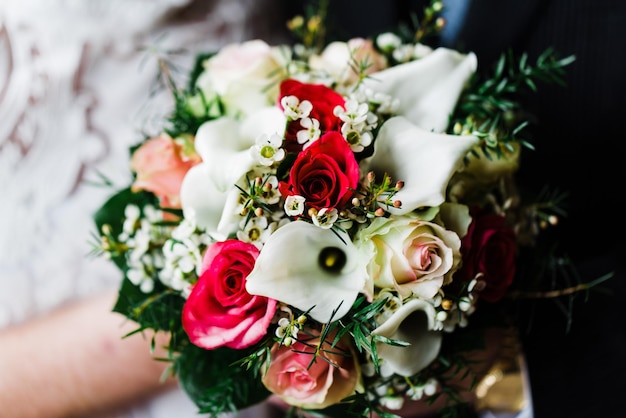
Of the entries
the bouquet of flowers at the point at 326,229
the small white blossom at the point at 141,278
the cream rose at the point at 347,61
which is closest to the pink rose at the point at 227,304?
the bouquet of flowers at the point at 326,229

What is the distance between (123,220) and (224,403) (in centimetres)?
22

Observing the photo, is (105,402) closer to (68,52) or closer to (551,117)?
(68,52)

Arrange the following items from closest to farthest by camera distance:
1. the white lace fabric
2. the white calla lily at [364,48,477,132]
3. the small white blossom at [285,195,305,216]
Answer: the small white blossom at [285,195,305,216] → the white calla lily at [364,48,477,132] → the white lace fabric

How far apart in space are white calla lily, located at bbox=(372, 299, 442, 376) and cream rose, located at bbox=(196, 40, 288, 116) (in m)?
0.24

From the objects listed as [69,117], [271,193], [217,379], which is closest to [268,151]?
[271,193]

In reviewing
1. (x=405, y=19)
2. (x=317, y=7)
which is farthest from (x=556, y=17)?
(x=317, y=7)

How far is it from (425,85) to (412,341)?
0.74ft

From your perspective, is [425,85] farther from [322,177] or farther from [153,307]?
[153,307]

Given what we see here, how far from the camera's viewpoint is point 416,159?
450 millimetres

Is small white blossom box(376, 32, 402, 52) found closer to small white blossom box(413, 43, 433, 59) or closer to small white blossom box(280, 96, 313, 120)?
small white blossom box(413, 43, 433, 59)

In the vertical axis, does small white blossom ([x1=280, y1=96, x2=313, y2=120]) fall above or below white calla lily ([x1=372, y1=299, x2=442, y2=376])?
above

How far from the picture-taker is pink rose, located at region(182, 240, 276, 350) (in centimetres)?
43

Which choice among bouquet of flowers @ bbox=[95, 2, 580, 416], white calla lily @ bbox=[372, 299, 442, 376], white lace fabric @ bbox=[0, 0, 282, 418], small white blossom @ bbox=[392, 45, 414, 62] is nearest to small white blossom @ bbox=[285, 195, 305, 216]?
bouquet of flowers @ bbox=[95, 2, 580, 416]

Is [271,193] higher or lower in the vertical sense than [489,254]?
higher
